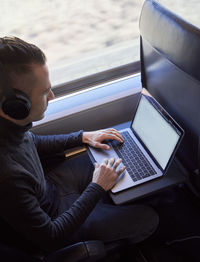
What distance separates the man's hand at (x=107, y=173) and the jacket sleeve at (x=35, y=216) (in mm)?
49

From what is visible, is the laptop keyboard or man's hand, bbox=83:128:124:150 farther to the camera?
man's hand, bbox=83:128:124:150

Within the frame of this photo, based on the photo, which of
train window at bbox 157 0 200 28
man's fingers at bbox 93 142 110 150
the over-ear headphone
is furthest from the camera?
train window at bbox 157 0 200 28

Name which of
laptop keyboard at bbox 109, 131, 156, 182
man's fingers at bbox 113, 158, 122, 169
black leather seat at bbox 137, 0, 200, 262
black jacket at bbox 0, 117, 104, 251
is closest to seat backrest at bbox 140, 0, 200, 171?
black leather seat at bbox 137, 0, 200, 262

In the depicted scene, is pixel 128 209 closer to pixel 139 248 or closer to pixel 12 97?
pixel 139 248

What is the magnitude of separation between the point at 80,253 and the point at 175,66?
28.3 inches

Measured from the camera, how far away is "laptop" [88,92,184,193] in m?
1.05

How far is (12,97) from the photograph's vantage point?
77 cm

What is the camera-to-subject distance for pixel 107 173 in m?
1.05

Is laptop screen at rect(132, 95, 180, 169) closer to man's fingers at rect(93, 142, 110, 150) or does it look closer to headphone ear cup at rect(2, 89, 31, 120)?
man's fingers at rect(93, 142, 110, 150)

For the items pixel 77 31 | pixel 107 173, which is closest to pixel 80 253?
pixel 107 173

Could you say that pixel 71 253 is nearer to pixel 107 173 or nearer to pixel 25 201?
pixel 25 201

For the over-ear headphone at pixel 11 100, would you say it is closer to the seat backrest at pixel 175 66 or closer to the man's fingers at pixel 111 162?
the man's fingers at pixel 111 162

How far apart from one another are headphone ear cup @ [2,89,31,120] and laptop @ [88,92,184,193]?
0.46 metres

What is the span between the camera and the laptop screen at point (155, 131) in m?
1.04
